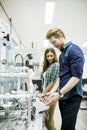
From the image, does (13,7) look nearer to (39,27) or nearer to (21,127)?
(39,27)

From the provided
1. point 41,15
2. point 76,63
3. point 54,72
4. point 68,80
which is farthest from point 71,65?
point 41,15

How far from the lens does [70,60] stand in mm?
1771

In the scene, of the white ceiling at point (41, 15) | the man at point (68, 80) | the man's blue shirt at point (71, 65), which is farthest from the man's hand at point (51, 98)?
the white ceiling at point (41, 15)

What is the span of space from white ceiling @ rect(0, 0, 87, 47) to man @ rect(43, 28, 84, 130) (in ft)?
6.03

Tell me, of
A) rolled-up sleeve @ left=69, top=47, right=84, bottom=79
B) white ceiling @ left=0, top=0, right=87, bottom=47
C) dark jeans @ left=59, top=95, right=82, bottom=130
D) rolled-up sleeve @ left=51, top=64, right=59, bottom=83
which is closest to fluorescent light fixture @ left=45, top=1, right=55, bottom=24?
white ceiling @ left=0, top=0, right=87, bottom=47

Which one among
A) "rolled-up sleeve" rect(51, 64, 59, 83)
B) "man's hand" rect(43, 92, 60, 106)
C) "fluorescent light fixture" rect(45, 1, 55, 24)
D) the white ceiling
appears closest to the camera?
"man's hand" rect(43, 92, 60, 106)

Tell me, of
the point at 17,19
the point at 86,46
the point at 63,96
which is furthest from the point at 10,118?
the point at 86,46

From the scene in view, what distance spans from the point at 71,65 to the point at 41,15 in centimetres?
392

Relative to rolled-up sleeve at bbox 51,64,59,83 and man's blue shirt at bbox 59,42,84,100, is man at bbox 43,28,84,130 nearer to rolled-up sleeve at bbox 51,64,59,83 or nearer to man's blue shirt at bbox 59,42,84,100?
man's blue shirt at bbox 59,42,84,100

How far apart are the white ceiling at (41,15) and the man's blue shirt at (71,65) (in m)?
1.86

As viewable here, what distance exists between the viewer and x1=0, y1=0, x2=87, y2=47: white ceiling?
184 inches

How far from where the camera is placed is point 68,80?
1.83 meters

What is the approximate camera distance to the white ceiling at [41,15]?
466 centimetres

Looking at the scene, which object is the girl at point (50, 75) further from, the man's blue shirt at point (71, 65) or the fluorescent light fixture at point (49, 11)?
the fluorescent light fixture at point (49, 11)
